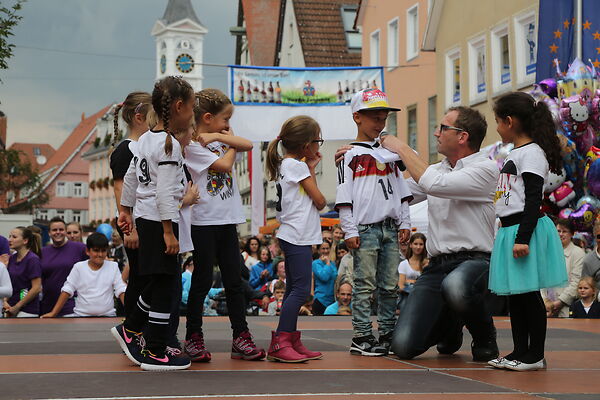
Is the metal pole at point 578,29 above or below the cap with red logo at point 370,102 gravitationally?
above

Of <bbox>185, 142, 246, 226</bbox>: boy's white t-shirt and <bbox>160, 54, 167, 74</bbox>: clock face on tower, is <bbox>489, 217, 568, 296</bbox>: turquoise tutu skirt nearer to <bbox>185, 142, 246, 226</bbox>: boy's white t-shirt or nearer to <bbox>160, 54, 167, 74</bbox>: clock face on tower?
<bbox>185, 142, 246, 226</bbox>: boy's white t-shirt

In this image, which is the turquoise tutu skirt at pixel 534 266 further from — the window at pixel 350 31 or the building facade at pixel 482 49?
the window at pixel 350 31

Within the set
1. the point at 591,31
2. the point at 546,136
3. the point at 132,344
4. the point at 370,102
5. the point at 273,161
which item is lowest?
the point at 132,344

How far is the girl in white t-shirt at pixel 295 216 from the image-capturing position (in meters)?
7.37

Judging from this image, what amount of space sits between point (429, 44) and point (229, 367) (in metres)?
27.2

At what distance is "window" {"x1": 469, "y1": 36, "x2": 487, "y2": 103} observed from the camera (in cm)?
3009

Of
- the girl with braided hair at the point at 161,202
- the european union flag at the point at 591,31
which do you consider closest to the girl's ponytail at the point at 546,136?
the girl with braided hair at the point at 161,202

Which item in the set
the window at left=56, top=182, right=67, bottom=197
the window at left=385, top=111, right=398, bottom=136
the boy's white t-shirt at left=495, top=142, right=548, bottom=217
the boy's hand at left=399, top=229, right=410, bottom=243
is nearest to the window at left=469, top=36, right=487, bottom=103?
the window at left=385, top=111, right=398, bottom=136

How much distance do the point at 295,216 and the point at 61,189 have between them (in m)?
132

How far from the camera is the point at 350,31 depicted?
165ft

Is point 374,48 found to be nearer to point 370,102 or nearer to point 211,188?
point 370,102

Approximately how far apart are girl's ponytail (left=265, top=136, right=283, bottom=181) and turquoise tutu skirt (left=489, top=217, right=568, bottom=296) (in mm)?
1679

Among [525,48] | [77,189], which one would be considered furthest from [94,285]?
[77,189]

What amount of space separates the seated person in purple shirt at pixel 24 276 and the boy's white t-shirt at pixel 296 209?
6.89m
